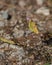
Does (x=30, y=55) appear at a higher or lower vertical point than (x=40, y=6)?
→ lower

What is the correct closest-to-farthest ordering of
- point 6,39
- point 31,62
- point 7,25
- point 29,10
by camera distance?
point 31,62
point 6,39
point 7,25
point 29,10

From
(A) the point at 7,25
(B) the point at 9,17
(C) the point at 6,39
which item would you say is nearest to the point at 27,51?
(C) the point at 6,39

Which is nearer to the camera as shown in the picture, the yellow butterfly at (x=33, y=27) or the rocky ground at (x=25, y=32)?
the rocky ground at (x=25, y=32)

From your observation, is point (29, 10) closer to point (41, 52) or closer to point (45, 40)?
point (45, 40)

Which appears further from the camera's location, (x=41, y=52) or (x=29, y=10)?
(x=29, y=10)

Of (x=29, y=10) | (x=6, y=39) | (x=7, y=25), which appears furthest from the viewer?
(x=29, y=10)

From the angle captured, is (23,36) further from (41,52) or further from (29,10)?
(29,10)

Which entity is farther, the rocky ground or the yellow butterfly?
the yellow butterfly
